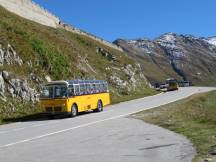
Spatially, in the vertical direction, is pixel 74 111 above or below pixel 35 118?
above

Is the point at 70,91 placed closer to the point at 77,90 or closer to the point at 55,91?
the point at 55,91

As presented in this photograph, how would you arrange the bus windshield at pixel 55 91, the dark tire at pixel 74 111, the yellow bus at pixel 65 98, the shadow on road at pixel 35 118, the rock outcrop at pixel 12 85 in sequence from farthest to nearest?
the rock outcrop at pixel 12 85 → the bus windshield at pixel 55 91 → the dark tire at pixel 74 111 → the yellow bus at pixel 65 98 → the shadow on road at pixel 35 118

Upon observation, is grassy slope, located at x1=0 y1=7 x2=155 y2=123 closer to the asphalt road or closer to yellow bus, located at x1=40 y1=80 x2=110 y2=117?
yellow bus, located at x1=40 y1=80 x2=110 y2=117

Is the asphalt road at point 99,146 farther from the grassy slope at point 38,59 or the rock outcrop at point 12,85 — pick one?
the rock outcrop at point 12,85

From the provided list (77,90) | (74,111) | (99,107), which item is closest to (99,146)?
(74,111)

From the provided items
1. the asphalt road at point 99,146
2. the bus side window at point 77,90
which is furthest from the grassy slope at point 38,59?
the asphalt road at point 99,146

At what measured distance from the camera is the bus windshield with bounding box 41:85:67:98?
116 ft

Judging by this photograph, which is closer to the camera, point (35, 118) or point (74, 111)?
point (74, 111)

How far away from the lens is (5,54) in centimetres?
4162

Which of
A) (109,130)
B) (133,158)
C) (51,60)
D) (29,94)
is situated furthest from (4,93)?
(133,158)

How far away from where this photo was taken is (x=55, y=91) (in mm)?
35625

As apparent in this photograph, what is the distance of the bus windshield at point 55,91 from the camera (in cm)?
3538

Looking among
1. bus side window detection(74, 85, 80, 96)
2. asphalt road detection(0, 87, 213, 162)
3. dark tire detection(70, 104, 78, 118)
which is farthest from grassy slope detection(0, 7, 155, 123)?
asphalt road detection(0, 87, 213, 162)

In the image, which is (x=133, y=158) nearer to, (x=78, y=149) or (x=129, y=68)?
(x=78, y=149)
